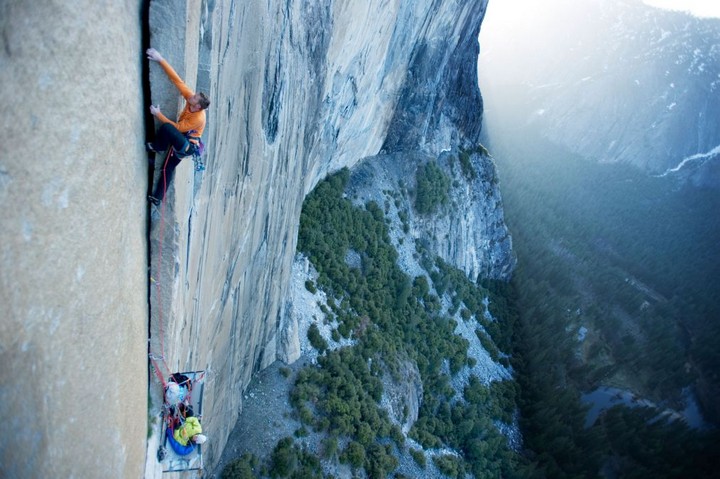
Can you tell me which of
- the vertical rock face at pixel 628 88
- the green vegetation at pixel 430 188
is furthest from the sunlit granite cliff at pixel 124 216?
the vertical rock face at pixel 628 88

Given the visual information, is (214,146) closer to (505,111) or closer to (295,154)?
(295,154)

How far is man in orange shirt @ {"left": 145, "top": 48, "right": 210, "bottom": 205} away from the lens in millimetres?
6938

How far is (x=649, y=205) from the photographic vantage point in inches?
4328

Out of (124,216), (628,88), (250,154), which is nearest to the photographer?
(124,216)

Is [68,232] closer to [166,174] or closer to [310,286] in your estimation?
[166,174]

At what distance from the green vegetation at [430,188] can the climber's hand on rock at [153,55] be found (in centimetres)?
3559

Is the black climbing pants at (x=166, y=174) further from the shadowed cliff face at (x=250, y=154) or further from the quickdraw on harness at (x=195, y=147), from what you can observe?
the quickdraw on harness at (x=195, y=147)

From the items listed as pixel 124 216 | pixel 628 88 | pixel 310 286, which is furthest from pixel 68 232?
pixel 628 88

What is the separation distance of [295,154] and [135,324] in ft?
39.8

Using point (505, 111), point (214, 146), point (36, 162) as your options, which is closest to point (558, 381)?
point (214, 146)

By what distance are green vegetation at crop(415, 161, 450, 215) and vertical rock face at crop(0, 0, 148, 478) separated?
118ft

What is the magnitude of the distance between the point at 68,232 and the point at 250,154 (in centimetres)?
751

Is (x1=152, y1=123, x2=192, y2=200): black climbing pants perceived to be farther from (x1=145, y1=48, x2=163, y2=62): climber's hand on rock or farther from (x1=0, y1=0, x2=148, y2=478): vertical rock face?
(x1=145, y1=48, x2=163, y2=62): climber's hand on rock

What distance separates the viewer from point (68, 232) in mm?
4957
